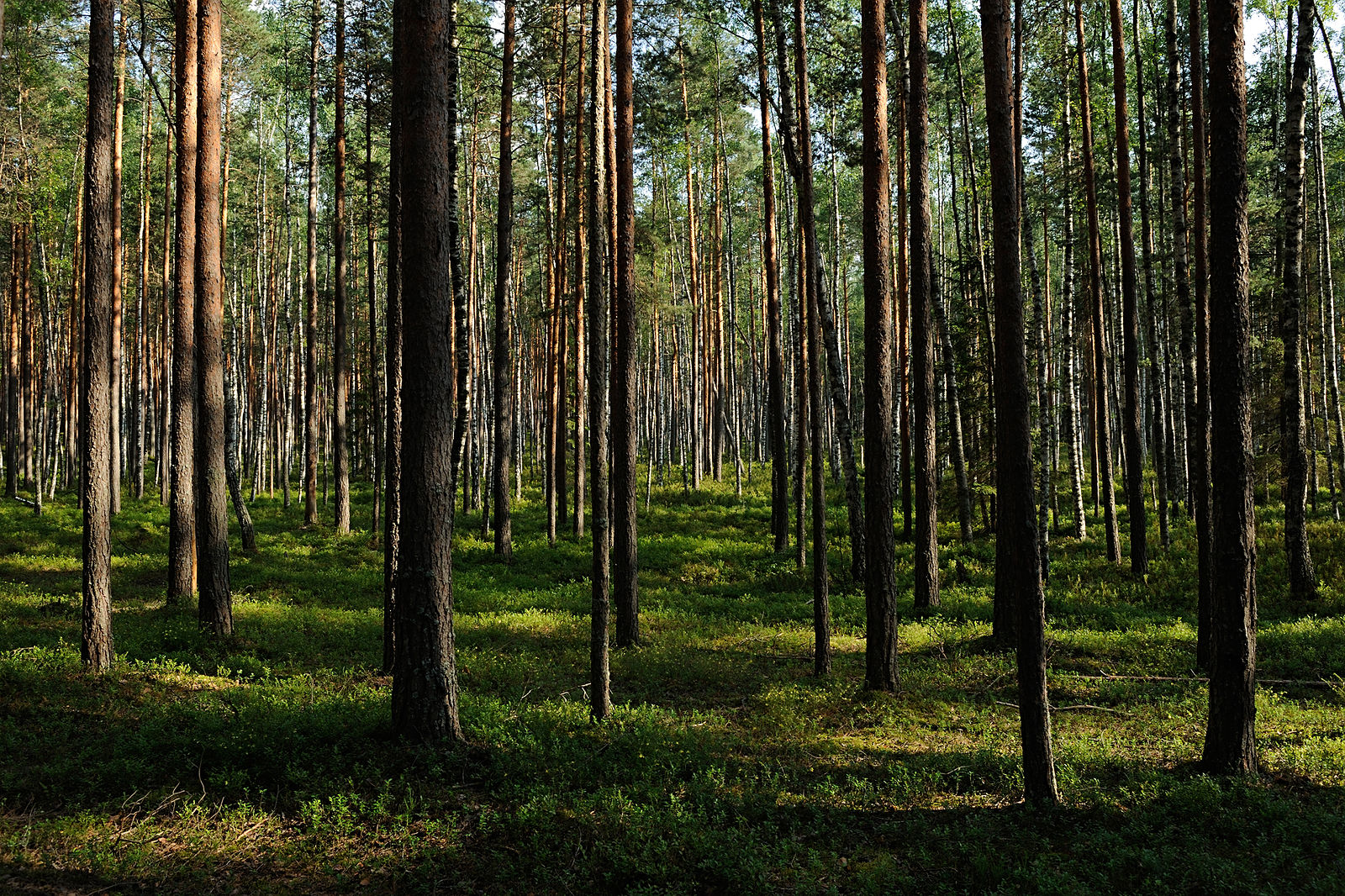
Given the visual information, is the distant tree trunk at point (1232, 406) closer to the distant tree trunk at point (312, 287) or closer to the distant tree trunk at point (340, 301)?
the distant tree trunk at point (340, 301)

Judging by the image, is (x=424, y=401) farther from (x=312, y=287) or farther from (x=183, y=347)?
(x=312, y=287)

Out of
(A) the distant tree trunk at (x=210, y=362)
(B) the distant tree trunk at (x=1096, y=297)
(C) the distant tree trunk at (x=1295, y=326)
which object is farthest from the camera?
(B) the distant tree trunk at (x=1096, y=297)

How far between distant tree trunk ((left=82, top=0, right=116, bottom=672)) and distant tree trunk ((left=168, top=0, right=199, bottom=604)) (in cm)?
301

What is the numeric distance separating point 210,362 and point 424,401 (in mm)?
5209

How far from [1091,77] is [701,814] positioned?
21.6 m

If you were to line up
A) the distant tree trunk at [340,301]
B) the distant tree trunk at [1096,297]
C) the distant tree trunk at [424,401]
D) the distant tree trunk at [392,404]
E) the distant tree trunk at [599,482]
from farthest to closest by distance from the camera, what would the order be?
the distant tree trunk at [340,301]
the distant tree trunk at [1096,297]
the distant tree trunk at [392,404]
the distant tree trunk at [599,482]
the distant tree trunk at [424,401]

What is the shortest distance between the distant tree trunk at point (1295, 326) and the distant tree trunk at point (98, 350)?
14.6 metres

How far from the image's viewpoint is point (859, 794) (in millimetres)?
6242

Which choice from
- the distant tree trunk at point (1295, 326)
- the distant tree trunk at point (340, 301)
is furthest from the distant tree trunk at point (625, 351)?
the distant tree trunk at point (340, 301)

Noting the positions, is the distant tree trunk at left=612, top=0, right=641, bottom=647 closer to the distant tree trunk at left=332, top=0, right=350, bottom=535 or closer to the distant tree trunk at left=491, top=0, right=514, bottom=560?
the distant tree trunk at left=491, top=0, right=514, bottom=560

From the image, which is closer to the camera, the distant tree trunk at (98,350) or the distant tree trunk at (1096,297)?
the distant tree trunk at (98,350)

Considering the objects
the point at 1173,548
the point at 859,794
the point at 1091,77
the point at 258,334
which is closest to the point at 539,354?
the point at 258,334

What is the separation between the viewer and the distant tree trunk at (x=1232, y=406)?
6.22m

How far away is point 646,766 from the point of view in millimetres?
6523
